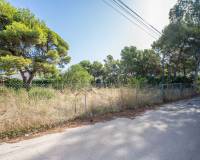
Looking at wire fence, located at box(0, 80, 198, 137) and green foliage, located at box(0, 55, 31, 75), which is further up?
green foliage, located at box(0, 55, 31, 75)

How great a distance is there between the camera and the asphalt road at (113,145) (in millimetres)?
3273

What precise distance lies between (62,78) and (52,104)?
10.9 m

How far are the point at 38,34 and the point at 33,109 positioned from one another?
9.71 meters

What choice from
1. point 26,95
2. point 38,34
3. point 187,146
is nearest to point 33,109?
point 26,95

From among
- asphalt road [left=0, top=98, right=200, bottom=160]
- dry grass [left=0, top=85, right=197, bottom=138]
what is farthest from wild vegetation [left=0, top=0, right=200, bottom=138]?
asphalt road [left=0, top=98, right=200, bottom=160]

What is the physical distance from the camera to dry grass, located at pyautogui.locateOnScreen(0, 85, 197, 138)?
477cm

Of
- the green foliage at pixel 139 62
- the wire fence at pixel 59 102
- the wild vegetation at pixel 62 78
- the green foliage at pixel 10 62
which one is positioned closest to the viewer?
the wire fence at pixel 59 102


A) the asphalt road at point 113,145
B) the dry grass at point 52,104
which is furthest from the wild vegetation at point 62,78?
the asphalt road at point 113,145

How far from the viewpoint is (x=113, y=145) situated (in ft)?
12.4

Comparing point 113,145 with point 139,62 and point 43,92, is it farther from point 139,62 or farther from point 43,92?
point 139,62

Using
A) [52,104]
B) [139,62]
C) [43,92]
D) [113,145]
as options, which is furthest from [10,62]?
[139,62]

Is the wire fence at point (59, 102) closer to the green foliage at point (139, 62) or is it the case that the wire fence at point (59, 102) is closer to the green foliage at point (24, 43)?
the green foliage at point (24, 43)

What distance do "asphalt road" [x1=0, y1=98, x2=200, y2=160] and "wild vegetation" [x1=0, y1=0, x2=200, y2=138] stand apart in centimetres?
109

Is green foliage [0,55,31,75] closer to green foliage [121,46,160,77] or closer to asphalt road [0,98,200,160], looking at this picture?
asphalt road [0,98,200,160]
